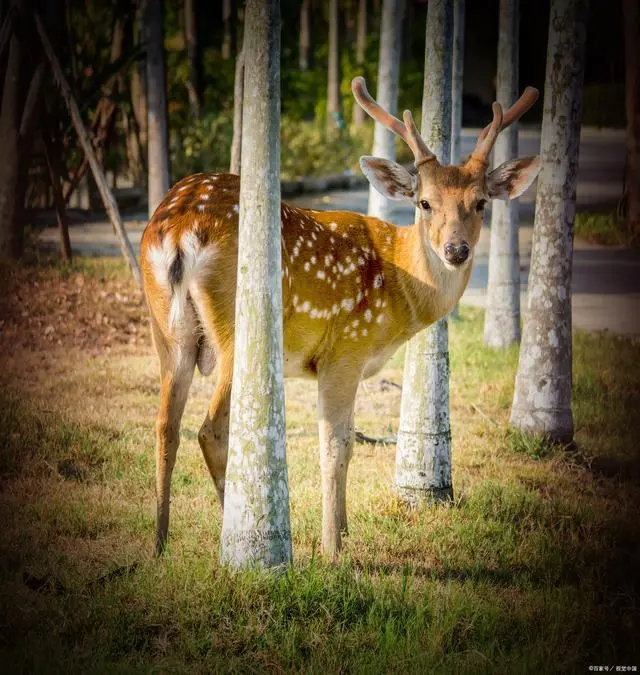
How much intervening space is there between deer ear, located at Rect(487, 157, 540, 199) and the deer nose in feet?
1.81

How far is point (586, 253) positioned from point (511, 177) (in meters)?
9.44

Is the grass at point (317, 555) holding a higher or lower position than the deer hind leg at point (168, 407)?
lower

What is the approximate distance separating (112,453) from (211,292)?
2052mm

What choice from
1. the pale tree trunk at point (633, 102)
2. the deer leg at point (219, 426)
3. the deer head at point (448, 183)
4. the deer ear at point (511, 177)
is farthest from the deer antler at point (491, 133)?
the pale tree trunk at point (633, 102)

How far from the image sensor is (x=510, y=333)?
9781 mm

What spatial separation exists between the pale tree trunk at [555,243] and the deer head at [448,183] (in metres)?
1.41

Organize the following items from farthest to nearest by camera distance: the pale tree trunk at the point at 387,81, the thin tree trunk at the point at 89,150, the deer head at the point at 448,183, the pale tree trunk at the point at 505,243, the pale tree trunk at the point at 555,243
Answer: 1. the thin tree trunk at the point at 89,150
2. the pale tree trunk at the point at 387,81
3. the pale tree trunk at the point at 505,243
4. the pale tree trunk at the point at 555,243
5. the deer head at the point at 448,183

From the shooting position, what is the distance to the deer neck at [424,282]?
5.68 m

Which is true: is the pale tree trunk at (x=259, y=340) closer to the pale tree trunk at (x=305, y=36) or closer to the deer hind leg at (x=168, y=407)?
the deer hind leg at (x=168, y=407)

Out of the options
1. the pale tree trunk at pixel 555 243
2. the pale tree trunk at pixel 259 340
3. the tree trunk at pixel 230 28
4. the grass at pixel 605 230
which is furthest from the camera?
the tree trunk at pixel 230 28

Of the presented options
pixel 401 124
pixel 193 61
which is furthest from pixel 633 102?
pixel 401 124

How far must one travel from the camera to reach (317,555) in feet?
16.8

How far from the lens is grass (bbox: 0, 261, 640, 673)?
431cm

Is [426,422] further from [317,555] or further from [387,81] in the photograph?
[387,81]
